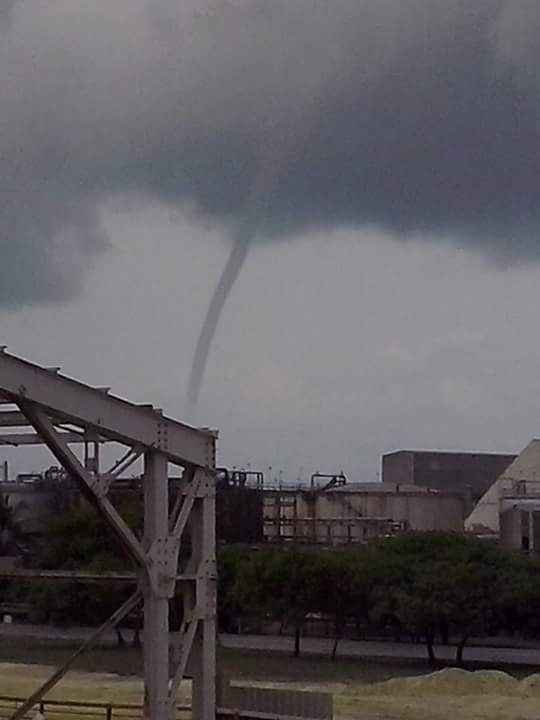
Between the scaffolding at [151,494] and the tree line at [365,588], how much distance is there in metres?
33.7

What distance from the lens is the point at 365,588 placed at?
57.4 m

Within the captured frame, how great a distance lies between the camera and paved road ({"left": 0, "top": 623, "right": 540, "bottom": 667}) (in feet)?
182

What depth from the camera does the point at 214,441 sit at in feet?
60.9

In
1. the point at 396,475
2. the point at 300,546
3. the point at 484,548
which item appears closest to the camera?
the point at 484,548

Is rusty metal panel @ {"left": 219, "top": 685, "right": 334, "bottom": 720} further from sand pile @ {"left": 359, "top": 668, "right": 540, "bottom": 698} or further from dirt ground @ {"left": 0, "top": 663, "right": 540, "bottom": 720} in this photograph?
sand pile @ {"left": 359, "top": 668, "right": 540, "bottom": 698}

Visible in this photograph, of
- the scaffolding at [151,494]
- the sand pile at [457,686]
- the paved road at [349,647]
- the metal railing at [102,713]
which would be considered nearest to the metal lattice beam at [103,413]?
the scaffolding at [151,494]

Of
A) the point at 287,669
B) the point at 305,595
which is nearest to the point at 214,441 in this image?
the point at 287,669

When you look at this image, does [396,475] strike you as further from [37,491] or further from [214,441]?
[214,441]

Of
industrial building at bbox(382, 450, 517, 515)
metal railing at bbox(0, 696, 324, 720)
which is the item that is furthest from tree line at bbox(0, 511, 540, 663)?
industrial building at bbox(382, 450, 517, 515)

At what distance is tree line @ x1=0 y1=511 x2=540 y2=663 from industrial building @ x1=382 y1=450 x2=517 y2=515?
56445 mm

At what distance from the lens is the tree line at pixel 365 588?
5462cm

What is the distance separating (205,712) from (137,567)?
2.67 metres

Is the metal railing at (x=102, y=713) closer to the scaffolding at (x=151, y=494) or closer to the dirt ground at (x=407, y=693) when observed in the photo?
the scaffolding at (x=151, y=494)

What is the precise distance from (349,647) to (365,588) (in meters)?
3.80
